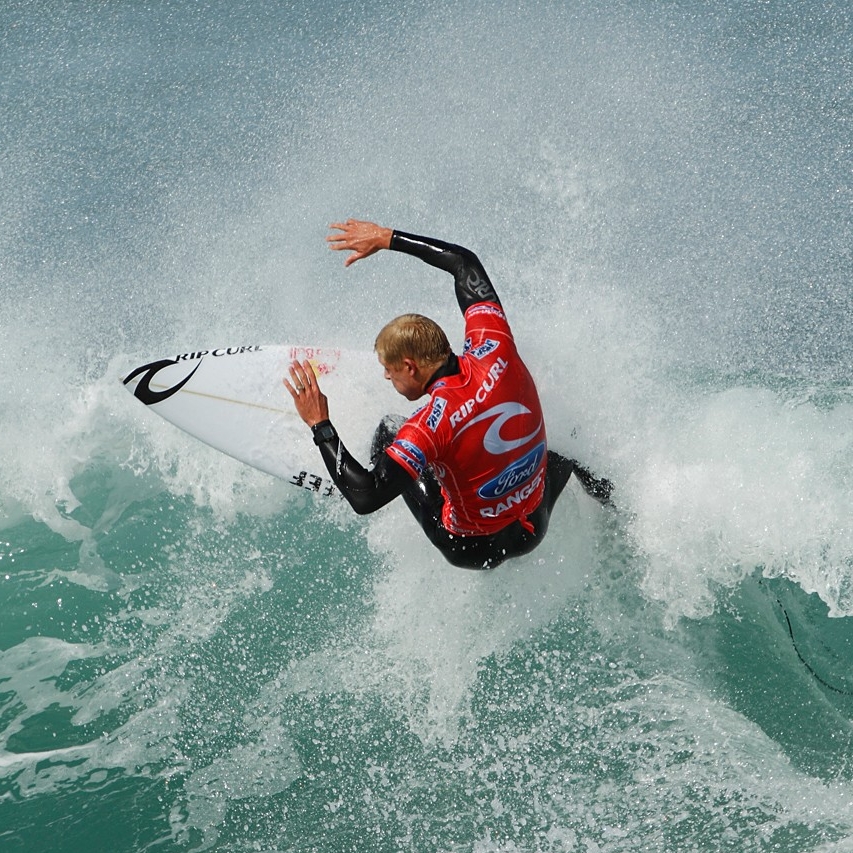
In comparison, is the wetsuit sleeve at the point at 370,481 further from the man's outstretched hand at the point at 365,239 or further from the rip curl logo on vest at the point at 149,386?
the rip curl logo on vest at the point at 149,386

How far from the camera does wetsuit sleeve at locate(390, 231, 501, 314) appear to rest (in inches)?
166

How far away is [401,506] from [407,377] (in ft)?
5.34

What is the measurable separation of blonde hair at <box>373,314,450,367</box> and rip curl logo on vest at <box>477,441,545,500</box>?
58 centimetres

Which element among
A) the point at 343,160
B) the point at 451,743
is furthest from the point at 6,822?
the point at 343,160

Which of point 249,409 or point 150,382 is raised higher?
point 150,382

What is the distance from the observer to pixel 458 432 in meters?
3.61

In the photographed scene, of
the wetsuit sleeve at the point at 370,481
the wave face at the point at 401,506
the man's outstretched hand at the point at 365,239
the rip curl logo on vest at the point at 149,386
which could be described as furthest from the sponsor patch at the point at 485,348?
the rip curl logo on vest at the point at 149,386

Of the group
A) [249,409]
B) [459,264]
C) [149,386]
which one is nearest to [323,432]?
[459,264]

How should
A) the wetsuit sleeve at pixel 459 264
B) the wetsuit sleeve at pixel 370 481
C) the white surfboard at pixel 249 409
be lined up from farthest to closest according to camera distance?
the white surfboard at pixel 249 409 → the wetsuit sleeve at pixel 459 264 → the wetsuit sleeve at pixel 370 481

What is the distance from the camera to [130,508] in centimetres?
589

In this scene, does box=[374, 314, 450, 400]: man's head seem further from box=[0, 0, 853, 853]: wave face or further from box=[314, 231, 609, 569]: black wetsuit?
box=[0, 0, 853, 853]: wave face

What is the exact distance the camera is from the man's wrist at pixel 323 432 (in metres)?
3.60

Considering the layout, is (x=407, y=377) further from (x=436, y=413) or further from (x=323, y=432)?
(x=323, y=432)

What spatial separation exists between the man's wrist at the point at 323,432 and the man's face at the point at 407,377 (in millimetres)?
317
